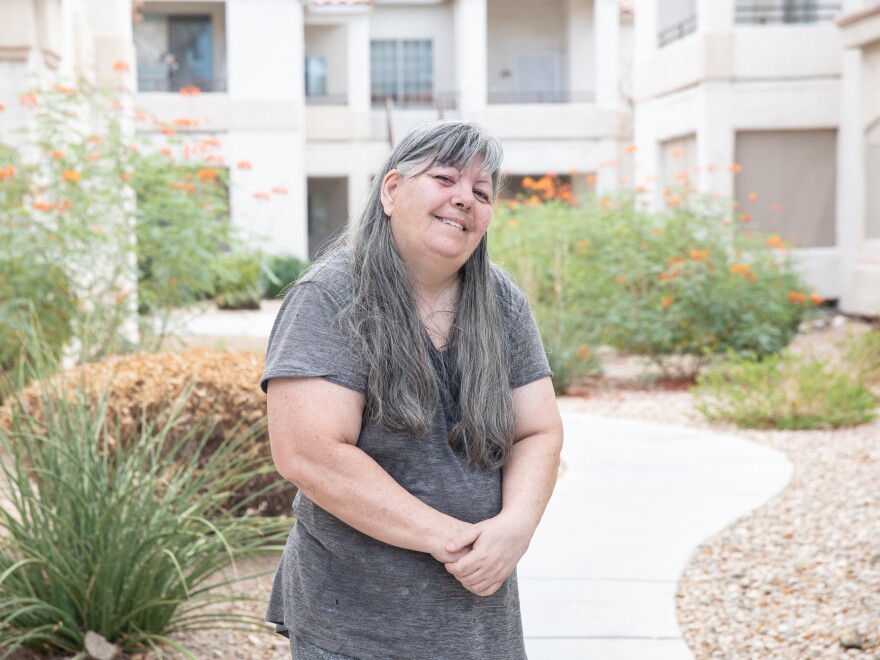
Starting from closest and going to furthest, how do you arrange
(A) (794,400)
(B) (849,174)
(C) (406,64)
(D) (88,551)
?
(D) (88,551) < (A) (794,400) < (B) (849,174) < (C) (406,64)

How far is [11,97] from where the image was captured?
969 cm

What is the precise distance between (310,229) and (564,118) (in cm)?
778

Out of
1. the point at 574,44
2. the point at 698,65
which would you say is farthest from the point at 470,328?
the point at 574,44

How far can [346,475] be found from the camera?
7.20ft

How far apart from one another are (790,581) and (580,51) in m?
25.6

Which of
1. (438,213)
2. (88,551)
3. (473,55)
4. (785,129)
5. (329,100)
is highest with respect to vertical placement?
(473,55)

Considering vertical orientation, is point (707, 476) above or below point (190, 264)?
below

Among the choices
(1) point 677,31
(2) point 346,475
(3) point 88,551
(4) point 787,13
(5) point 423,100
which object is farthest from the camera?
(5) point 423,100

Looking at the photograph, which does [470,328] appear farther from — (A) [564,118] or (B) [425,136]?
(A) [564,118]

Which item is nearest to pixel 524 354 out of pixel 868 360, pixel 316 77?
pixel 868 360

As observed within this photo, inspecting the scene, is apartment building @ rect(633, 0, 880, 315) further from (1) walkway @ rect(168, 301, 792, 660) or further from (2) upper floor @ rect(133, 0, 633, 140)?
(1) walkway @ rect(168, 301, 792, 660)

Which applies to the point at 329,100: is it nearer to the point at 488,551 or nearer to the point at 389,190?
the point at 389,190

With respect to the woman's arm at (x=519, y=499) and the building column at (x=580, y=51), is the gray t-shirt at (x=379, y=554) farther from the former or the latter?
the building column at (x=580, y=51)

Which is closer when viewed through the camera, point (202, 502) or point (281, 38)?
point (202, 502)
